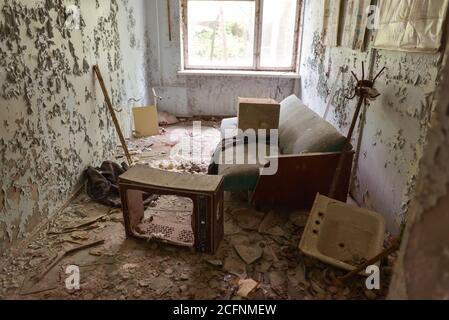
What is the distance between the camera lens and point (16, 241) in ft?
6.86

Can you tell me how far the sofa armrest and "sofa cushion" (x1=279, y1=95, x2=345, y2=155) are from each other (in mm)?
135

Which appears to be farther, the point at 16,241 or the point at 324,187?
the point at 324,187

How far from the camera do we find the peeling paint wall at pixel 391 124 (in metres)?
1.95

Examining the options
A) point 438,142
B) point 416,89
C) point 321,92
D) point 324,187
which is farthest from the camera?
point 321,92

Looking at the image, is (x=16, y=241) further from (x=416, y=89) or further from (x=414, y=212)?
(x=416, y=89)

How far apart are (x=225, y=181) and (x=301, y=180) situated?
1.97 feet

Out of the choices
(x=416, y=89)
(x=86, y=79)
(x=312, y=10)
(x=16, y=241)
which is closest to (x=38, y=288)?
(x=16, y=241)

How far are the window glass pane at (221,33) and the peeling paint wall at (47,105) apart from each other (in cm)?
193

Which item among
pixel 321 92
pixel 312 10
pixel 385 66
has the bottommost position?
pixel 321 92

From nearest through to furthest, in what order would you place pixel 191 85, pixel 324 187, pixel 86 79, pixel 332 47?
pixel 324 187
pixel 86 79
pixel 332 47
pixel 191 85

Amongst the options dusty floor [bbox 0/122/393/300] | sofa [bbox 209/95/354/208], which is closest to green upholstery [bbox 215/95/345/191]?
sofa [bbox 209/95/354/208]

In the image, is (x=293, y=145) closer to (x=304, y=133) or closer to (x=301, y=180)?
(x=304, y=133)

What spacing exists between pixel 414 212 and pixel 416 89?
1609 mm

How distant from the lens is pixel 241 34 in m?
5.42
